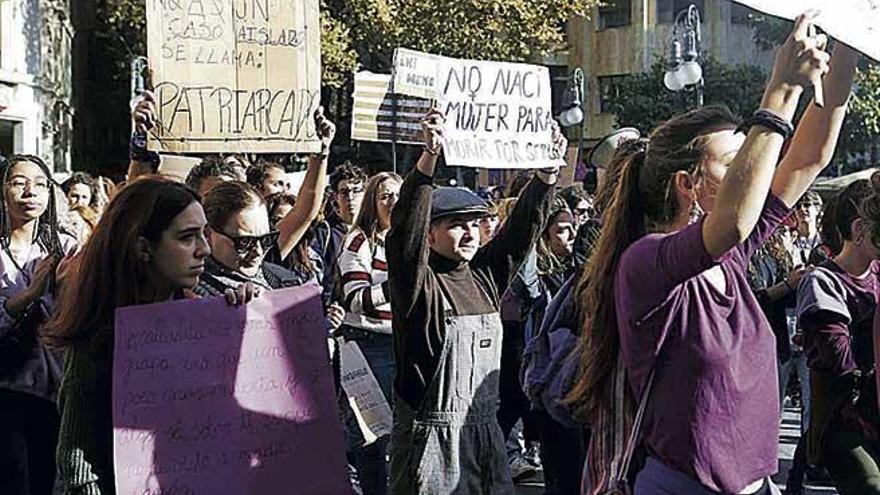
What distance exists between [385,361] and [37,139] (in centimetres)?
2432

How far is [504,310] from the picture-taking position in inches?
302

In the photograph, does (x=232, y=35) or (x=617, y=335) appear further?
(x=232, y=35)

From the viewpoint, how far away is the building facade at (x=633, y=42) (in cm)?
4431

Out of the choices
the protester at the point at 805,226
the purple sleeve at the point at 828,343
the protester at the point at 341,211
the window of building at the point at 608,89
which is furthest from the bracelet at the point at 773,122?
the window of building at the point at 608,89

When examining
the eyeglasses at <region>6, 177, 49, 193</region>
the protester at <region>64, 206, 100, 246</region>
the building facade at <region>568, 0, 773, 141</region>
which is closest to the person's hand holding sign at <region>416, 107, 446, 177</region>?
the eyeglasses at <region>6, 177, 49, 193</region>

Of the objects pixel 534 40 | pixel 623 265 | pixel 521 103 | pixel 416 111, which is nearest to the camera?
pixel 623 265

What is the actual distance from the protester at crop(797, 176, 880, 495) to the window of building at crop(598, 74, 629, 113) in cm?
3920

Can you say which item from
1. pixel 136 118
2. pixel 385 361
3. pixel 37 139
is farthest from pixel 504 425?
pixel 37 139

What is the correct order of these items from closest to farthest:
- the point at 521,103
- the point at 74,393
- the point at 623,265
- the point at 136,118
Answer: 1. the point at 623,265
2. the point at 74,393
3. the point at 136,118
4. the point at 521,103

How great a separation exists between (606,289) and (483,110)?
2.49m

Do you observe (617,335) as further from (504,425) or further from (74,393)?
(504,425)

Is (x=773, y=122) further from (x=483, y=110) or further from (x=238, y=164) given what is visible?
(x=238, y=164)

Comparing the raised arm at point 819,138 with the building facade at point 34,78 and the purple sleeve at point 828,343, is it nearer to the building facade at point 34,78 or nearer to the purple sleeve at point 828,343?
the purple sleeve at point 828,343

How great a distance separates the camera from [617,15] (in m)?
45.8
